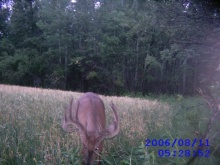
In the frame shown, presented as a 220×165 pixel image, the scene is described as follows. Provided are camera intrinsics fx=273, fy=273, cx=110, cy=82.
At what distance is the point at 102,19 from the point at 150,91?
390 inches

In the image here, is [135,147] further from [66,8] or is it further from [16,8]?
[16,8]

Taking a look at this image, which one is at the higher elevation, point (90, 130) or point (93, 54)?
point (93, 54)

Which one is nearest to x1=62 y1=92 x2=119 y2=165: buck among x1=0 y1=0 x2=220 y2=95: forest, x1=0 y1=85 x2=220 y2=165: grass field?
x1=0 y1=85 x2=220 y2=165: grass field

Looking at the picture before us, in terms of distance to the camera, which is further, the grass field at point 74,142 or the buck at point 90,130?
the buck at point 90,130

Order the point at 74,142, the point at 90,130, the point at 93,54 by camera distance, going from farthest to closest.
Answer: the point at 93,54, the point at 74,142, the point at 90,130

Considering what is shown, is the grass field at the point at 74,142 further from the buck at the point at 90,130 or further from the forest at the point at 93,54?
the forest at the point at 93,54

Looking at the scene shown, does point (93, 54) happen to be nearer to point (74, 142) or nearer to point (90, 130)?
point (74, 142)

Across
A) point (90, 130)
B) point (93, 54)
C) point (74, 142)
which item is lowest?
point (74, 142)

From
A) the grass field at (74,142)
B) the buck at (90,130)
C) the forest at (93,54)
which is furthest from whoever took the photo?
the forest at (93,54)

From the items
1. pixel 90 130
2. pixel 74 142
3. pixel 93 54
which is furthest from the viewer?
pixel 93 54

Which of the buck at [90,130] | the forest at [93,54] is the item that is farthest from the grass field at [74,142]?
the forest at [93,54]

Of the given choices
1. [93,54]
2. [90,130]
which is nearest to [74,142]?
[90,130]

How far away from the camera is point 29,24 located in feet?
120

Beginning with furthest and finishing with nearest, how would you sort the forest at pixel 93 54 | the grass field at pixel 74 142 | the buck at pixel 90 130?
the forest at pixel 93 54
the buck at pixel 90 130
the grass field at pixel 74 142
